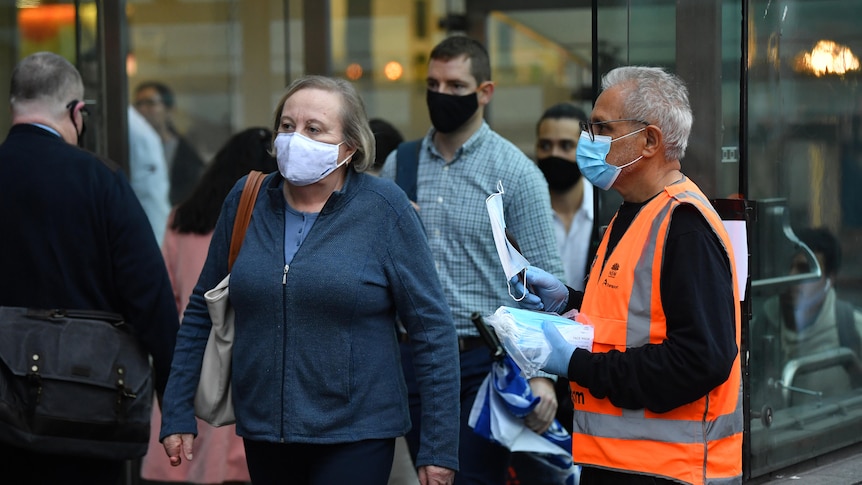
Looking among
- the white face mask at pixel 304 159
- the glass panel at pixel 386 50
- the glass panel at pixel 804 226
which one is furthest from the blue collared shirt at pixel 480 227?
the glass panel at pixel 386 50

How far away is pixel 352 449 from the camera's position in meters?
3.53

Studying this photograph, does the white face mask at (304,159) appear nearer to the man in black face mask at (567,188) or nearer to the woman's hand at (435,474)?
the woman's hand at (435,474)

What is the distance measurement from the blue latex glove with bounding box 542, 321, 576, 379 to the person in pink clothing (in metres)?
2.62

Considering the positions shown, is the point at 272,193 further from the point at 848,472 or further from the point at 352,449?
the point at 848,472

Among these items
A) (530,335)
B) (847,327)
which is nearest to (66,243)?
(530,335)

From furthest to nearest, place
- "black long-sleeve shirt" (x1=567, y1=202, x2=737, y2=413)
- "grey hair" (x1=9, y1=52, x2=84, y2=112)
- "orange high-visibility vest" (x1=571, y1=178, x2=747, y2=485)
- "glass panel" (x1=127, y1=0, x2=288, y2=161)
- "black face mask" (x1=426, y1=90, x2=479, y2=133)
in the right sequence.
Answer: "glass panel" (x1=127, y1=0, x2=288, y2=161) → "black face mask" (x1=426, y1=90, x2=479, y2=133) → "grey hair" (x1=9, y1=52, x2=84, y2=112) → "orange high-visibility vest" (x1=571, y1=178, x2=747, y2=485) → "black long-sleeve shirt" (x1=567, y1=202, x2=737, y2=413)

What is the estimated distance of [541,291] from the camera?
347 cm

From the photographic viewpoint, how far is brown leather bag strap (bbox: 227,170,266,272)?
375cm

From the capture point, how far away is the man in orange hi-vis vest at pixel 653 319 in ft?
9.77

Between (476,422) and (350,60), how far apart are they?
21.3 ft

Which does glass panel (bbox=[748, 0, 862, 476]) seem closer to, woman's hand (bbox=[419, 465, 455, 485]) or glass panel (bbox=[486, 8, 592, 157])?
woman's hand (bbox=[419, 465, 455, 485])

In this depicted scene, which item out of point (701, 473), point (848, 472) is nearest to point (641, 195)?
point (701, 473)

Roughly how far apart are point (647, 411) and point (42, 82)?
8.21ft

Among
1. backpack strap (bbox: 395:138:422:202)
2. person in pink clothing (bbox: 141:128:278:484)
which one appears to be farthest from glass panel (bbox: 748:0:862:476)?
person in pink clothing (bbox: 141:128:278:484)
